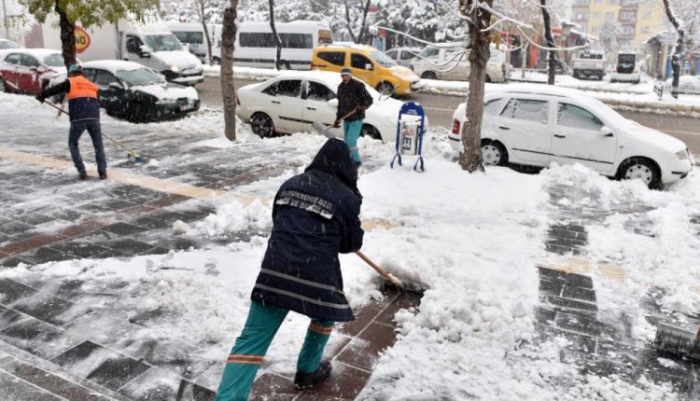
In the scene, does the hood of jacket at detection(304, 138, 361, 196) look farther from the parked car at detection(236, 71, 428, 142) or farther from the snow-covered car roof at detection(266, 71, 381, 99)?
the snow-covered car roof at detection(266, 71, 381, 99)

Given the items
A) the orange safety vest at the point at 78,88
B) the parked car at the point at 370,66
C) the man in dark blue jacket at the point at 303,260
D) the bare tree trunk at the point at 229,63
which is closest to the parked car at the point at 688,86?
the parked car at the point at 370,66

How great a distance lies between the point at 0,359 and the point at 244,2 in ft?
151

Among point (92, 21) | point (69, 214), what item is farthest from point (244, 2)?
point (69, 214)

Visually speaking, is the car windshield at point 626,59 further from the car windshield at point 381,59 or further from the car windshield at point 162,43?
the car windshield at point 162,43

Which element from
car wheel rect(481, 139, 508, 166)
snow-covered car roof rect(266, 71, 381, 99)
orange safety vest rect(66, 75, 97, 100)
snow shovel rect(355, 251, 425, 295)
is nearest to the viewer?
snow shovel rect(355, 251, 425, 295)

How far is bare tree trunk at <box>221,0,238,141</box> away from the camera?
1161cm

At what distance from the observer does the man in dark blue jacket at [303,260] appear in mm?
3416

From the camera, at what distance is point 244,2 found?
46906mm

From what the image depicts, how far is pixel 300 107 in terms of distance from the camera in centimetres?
1290

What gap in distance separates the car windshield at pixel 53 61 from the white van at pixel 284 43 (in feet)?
43.9

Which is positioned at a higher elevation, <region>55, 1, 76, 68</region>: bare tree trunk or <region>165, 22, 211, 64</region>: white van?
<region>165, 22, 211, 64</region>: white van

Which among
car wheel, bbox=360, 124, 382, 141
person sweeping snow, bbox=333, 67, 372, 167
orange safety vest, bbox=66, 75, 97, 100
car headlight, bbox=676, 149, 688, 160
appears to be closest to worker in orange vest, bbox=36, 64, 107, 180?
orange safety vest, bbox=66, 75, 97, 100

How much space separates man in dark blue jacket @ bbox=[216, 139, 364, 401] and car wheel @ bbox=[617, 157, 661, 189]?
25.7ft

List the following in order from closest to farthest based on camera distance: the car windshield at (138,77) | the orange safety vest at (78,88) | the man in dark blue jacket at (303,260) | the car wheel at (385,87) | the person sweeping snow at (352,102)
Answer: the man in dark blue jacket at (303,260), the orange safety vest at (78,88), the person sweeping snow at (352,102), the car windshield at (138,77), the car wheel at (385,87)
